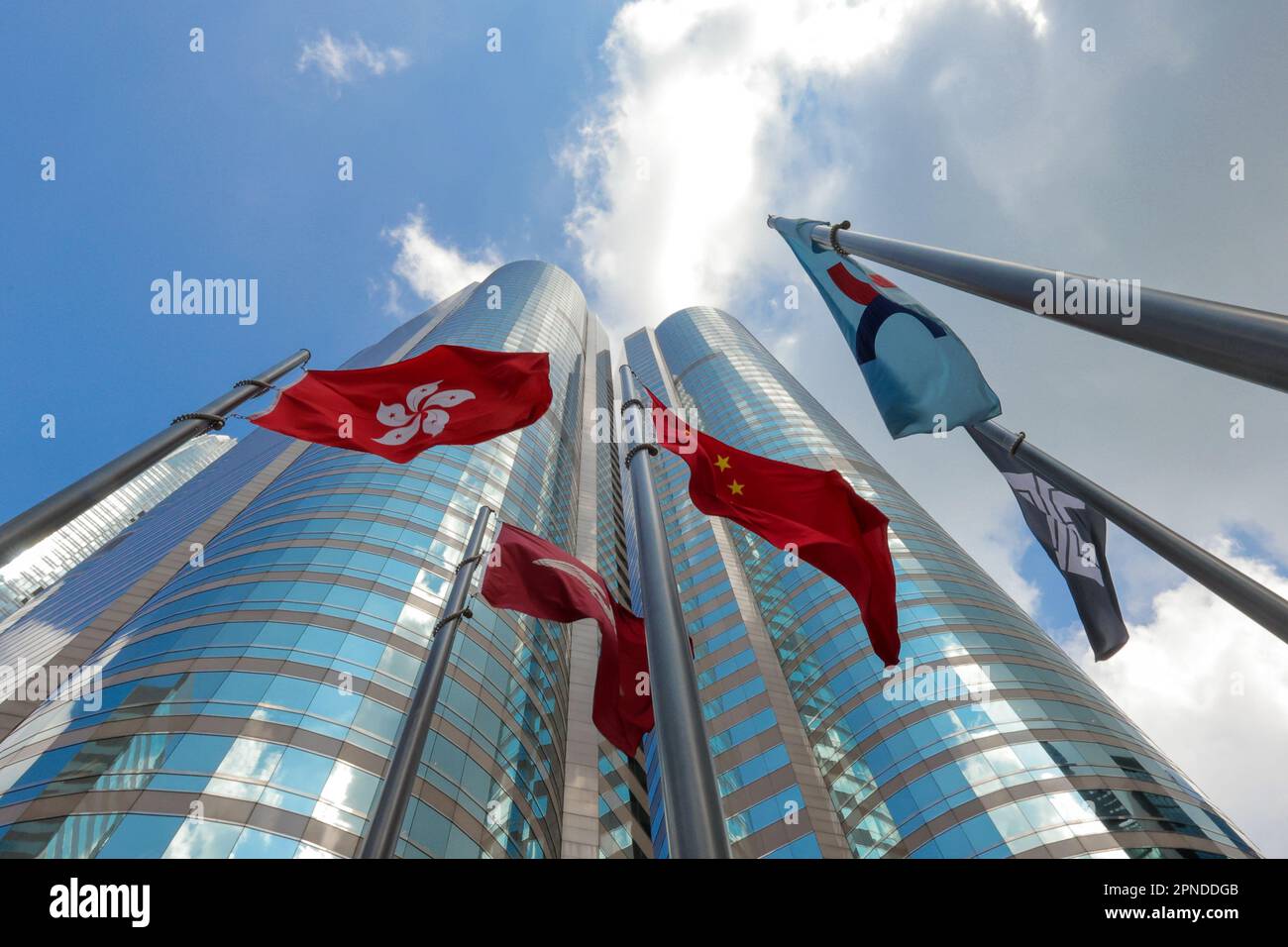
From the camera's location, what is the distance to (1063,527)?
1181cm

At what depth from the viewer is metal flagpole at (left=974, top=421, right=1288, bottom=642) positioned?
28.3ft

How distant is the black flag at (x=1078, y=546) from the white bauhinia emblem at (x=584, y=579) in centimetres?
840

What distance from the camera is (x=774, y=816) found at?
32.8 m

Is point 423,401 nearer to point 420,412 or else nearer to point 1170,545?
point 420,412

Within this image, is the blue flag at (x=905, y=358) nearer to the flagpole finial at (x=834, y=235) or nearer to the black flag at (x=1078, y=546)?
the flagpole finial at (x=834, y=235)

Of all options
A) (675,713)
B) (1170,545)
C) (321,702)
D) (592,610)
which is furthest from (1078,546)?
(321,702)

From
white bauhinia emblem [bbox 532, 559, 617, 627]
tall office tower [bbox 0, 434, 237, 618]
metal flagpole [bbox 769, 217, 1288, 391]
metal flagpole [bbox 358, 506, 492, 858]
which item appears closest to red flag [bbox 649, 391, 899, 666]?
white bauhinia emblem [bbox 532, 559, 617, 627]

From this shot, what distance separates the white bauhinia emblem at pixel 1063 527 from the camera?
451 inches

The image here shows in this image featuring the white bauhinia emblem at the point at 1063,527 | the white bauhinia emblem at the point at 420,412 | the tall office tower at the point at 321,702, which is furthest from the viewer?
the tall office tower at the point at 321,702

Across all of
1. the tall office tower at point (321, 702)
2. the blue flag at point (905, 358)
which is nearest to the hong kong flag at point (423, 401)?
the blue flag at point (905, 358)
